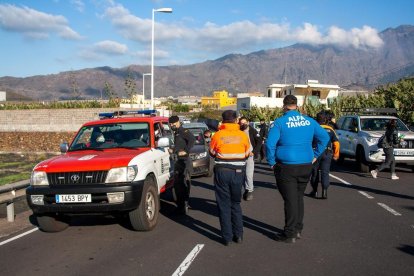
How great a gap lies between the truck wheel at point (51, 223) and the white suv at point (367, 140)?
9.96 meters

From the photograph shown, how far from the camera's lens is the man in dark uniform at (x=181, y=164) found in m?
8.30

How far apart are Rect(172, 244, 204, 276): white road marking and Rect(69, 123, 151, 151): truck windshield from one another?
254 centimetres

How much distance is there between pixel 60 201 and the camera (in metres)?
6.79

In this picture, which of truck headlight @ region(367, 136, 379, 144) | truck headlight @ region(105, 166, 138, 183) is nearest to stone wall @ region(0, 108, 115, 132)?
truck headlight @ region(367, 136, 379, 144)

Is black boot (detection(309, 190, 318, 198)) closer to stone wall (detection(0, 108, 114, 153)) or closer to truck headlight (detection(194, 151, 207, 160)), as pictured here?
truck headlight (detection(194, 151, 207, 160))

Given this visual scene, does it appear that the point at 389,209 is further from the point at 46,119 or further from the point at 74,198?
the point at 46,119

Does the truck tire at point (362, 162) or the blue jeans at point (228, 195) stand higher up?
the blue jeans at point (228, 195)

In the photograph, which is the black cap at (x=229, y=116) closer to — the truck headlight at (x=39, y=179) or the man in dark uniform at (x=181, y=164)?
the man in dark uniform at (x=181, y=164)

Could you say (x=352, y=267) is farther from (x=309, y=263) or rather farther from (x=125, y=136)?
(x=125, y=136)

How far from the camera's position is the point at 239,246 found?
6.34m

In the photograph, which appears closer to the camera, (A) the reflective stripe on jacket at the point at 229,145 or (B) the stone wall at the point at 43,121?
(A) the reflective stripe on jacket at the point at 229,145

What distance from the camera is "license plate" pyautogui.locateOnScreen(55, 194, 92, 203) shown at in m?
6.70

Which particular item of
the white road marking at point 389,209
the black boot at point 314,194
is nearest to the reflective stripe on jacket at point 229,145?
the white road marking at point 389,209

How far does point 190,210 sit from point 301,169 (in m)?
3.38
